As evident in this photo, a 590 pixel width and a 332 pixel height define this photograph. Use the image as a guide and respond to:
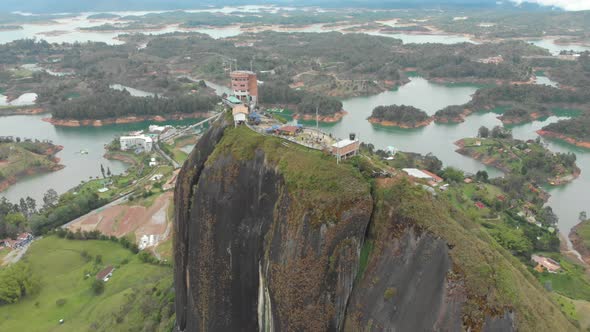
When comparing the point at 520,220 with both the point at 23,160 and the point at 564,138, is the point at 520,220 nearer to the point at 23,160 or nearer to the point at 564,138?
the point at 564,138

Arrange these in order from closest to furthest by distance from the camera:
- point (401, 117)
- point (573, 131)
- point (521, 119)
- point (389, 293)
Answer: point (389, 293), point (573, 131), point (401, 117), point (521, 119)

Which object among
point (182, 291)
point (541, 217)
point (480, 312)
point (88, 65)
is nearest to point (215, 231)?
point (182, 291)

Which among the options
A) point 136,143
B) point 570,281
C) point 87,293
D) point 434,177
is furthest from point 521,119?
point 87,293

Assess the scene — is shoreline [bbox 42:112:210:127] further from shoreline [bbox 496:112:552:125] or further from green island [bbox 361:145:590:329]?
shoreline [bbox 496:112:552:125]

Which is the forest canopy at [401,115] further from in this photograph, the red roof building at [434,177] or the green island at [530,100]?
the red roof building at [434,177]

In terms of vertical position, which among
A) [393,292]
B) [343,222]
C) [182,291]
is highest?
[343,222]

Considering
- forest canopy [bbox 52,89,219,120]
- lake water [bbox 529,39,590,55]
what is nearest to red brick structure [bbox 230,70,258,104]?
forest canopy [bbox 52,89,219,120]

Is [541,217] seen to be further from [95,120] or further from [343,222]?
[95,120]

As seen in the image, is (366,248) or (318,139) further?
(318,139)
